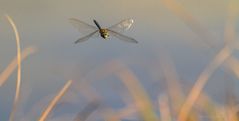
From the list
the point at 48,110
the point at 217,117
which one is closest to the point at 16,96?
the point at 48,110

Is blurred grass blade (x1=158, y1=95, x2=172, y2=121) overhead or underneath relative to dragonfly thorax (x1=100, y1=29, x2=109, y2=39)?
overhead

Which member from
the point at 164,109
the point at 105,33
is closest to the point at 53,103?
the point at 164,109

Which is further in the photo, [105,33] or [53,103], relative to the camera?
[105,33]

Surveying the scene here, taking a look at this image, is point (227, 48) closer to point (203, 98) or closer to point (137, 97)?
point (203, 98)

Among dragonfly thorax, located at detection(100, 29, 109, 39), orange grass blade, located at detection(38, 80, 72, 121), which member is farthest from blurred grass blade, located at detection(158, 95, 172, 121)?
dragonfly thorax, located at detection(100, 29, 109, 39)

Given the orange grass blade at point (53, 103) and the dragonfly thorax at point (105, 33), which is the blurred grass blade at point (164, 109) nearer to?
the orange grass blade at point (53, 103)

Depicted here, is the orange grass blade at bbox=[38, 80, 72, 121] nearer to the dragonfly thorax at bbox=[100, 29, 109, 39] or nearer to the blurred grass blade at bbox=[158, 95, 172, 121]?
the blurred grass blade at bbox=[158, 95, 172, 121]

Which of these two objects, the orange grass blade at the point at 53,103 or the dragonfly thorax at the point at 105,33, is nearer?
the orange grass blade at the point at 53,103

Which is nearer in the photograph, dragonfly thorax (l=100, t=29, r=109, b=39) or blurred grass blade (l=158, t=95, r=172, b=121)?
blurred grass blade (l=158, t=95, r=172, b=121)

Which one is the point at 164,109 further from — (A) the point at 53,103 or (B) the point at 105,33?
(B) the point at 105,33

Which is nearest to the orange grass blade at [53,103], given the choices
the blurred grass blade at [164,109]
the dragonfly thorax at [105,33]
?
the blurred grass blade at [164,109]

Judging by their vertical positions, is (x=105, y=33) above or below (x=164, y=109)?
below
